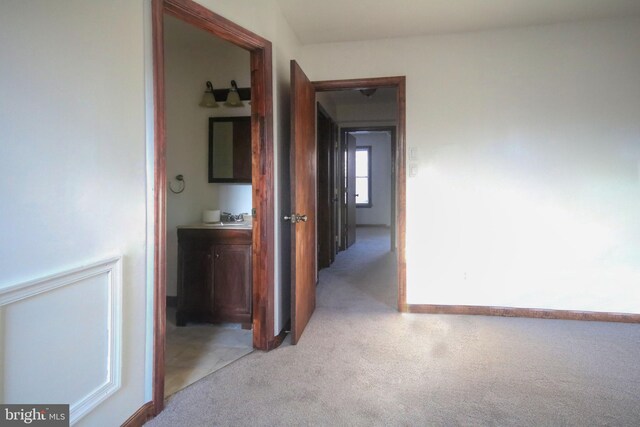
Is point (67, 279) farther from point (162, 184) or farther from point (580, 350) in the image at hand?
point (580, 350)

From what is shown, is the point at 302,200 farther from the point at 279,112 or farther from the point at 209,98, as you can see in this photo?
the point at 209,98

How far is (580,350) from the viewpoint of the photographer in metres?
2.55

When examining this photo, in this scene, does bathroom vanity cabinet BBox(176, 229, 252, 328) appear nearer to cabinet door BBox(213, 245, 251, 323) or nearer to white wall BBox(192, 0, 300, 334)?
cabinet door BBox(213, 245, 251, 323)

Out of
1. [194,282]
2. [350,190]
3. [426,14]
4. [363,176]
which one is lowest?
[194,282]

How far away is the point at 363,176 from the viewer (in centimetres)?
1024

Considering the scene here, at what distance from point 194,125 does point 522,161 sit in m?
2.78

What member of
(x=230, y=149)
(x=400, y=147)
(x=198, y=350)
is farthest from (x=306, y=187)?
(x=198, y=350)

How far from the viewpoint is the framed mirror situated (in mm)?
3307

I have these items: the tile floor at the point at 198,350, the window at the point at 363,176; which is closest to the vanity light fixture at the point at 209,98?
the tile floor at the point at 198,350

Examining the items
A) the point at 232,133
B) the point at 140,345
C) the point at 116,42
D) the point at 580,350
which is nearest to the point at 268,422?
the point at 140,345

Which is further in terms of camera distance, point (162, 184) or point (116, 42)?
point (162, 184)

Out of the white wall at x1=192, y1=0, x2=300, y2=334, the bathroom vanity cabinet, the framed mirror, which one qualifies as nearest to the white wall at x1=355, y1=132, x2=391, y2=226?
the framed mirror

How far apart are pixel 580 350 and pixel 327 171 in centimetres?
348

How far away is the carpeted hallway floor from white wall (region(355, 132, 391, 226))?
7.13m
